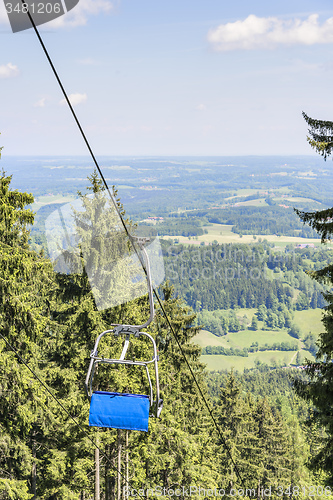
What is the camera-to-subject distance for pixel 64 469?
40.8 feet

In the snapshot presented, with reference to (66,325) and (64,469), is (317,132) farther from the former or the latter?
(64,469)

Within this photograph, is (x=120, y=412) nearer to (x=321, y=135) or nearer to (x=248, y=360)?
(x=321, y=135)

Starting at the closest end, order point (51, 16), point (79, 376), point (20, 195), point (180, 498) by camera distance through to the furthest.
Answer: point (51, 16)
point (20, 195)
point (79, 376)
point (180, 498)

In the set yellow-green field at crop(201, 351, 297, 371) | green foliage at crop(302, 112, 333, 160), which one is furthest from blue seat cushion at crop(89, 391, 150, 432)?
yellow-green field at crop(201, 351, 297, 371)

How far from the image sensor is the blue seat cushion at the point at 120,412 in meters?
5.91

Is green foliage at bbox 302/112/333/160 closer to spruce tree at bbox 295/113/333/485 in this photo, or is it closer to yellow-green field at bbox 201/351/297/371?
spruce tree at bbox 295/113/333/485

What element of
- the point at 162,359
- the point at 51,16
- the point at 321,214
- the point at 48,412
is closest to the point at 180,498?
the point at 162,359

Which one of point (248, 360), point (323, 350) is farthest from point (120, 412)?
point (248, 360)

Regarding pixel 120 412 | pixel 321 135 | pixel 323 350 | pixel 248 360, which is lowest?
pixel 248 360

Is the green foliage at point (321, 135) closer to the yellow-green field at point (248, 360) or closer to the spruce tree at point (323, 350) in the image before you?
the spruce tree at point (323, 350)

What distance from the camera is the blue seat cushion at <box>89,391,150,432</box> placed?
5906mm

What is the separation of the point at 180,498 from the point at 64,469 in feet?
26.3

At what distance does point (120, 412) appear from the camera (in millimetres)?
5941

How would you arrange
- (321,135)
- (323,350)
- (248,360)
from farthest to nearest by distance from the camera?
(248,360) < (321,135) < (323,350)
